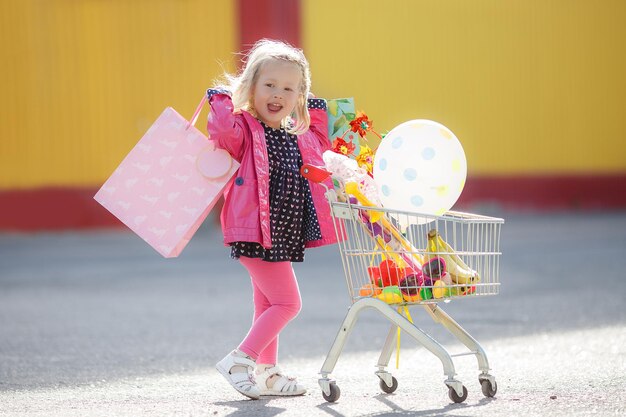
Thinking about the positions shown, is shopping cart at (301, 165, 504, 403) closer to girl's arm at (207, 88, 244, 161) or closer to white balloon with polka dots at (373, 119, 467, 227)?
white balloon with polka dots at (373, 119, 467, 227)

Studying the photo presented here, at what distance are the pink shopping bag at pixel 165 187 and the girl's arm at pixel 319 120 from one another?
536 millimetres

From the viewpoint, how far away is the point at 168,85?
1595 centimetres

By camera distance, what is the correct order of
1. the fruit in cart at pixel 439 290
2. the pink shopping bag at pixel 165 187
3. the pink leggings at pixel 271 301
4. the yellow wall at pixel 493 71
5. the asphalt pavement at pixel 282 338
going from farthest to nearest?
the yellow wall at pixel 493 71 < the pink shopping bag at pixel 165 187 < the pink leggings at pixel 271 301 < the asphalt pavement at pixel 282 338 < the fruit in cart at pixel 439 290

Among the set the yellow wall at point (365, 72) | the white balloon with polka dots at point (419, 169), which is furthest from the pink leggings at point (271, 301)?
the yellow wall at point (365, 72)

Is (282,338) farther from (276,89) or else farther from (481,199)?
(481,199)

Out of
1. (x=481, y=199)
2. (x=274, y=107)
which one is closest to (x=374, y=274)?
(x=274, y=107)

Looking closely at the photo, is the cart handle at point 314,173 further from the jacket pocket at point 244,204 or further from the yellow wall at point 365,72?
the yellow wall at point 365,72

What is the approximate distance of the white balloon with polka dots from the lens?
4633 millimetres

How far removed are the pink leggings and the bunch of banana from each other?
2.28 ft

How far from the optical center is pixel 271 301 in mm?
4953

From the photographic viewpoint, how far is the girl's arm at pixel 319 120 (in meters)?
5.21

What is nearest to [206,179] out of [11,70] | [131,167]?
[131,167]

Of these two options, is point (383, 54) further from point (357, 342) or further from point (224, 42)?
point (357, 342)

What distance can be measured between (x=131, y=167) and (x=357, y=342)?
2175 millimetres
